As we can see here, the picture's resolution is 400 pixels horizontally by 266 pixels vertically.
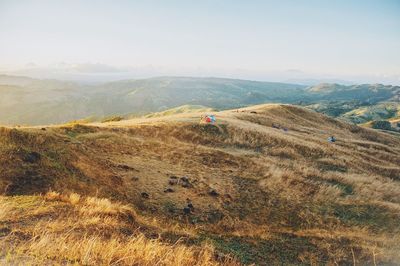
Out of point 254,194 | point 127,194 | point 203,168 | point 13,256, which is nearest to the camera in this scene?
point 13,256

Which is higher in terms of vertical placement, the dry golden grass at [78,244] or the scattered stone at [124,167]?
the dry golden grass at [78,244]

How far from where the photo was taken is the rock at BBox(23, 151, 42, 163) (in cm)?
1928

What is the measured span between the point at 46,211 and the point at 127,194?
8.75 m

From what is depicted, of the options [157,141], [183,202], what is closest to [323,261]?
[183,202]

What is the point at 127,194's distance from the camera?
19.7 meters

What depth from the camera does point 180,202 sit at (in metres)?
20.3

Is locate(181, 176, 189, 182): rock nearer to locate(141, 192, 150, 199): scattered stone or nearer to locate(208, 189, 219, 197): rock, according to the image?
locate(208, 189, 219, 197): rock

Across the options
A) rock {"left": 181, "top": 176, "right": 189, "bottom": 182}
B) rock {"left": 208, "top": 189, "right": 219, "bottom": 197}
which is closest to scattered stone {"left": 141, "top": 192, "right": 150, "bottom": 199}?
rock {"left": 181, "top": 176, "right": 189, "bottom": 182}

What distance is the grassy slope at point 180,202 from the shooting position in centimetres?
920

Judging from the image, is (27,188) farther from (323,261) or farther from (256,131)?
(256,131)

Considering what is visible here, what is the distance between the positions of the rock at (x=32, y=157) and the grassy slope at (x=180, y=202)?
0.36 ft

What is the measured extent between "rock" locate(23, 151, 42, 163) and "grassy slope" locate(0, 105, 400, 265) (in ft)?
0.36

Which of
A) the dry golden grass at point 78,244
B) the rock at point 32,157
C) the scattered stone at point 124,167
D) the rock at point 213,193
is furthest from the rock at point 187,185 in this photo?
the dry golden grass at point 78,244

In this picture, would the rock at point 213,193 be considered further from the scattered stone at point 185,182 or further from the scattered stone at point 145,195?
the scattered stone at point 145,195
